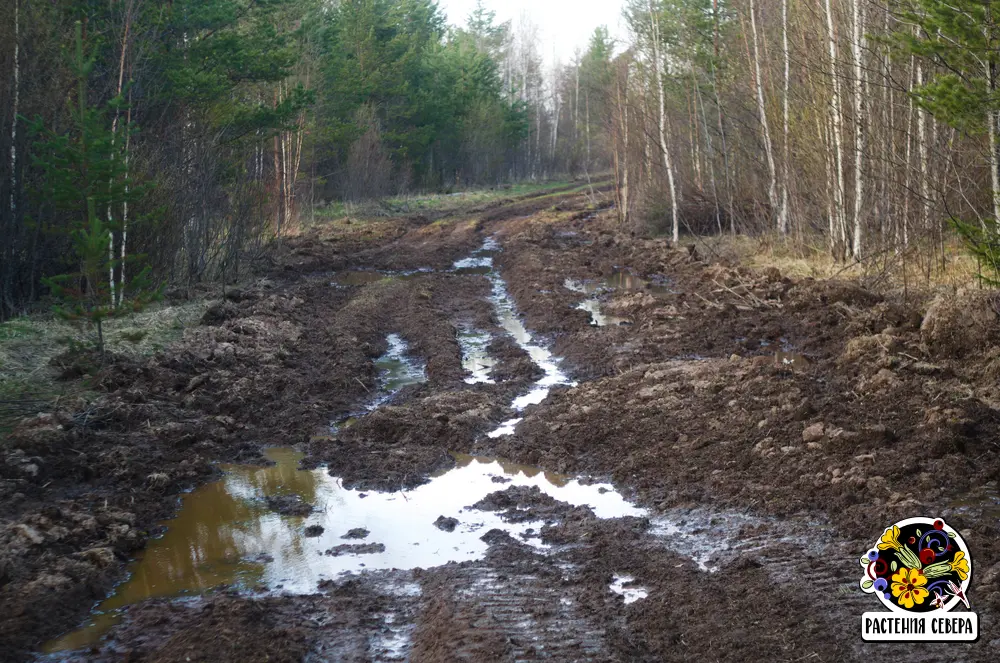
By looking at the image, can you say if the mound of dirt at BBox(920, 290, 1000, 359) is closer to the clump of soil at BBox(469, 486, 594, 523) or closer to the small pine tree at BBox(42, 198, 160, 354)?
the clump of soil at BBox(469, 486, 594, 523)

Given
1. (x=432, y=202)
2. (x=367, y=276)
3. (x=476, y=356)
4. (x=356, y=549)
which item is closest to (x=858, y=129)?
(x=476, y=356)

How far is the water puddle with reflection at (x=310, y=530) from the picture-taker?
18.5 ft

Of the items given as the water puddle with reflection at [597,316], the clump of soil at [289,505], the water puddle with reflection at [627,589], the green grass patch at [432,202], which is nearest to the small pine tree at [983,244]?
the water puddle with reflection at [627,589]

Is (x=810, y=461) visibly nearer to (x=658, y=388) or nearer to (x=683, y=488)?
(x=683, y=488)

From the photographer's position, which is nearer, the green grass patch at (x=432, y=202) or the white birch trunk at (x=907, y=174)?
the white birch trunk at (x=907, y=174)

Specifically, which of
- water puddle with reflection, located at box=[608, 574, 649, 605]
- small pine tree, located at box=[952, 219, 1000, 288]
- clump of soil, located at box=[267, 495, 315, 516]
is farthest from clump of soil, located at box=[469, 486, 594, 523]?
small pine tree, located at box=[952, 219, 1000, 288]

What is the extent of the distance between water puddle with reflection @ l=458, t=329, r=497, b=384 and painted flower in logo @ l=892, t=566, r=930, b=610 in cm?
639

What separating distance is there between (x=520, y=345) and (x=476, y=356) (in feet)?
2.80

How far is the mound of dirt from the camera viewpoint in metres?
8.95

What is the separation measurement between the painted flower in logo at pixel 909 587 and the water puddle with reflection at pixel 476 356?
639 cm

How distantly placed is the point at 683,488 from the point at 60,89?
1067 cm

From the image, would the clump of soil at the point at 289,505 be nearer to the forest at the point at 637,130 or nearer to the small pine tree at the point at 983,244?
the forest at the point at 637,130

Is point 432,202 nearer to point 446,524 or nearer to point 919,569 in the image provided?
point 446,524

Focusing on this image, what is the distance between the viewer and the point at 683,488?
22.1 ft
